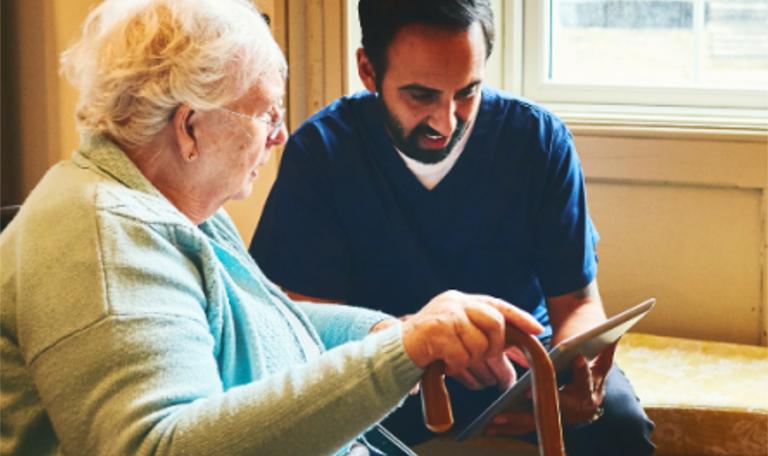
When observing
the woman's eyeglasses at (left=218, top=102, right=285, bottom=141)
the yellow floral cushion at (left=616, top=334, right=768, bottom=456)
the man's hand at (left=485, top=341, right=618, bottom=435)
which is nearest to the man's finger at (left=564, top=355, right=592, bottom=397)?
the man's hand at (left=485, top=341, right=618, bottom=435)

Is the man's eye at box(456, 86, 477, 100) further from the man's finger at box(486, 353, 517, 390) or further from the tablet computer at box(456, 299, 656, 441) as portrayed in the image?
the tablet computer at box(456, 299, 656, 441)

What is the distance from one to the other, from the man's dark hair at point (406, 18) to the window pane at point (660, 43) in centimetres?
106

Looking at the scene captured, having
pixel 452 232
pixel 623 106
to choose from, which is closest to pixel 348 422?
pixel 452 232

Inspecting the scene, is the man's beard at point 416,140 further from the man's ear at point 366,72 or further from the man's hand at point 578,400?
the man's hand at point 578,400

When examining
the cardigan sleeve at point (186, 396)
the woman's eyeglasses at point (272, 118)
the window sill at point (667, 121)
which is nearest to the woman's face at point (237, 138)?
the woman's eyeglasses at point (272, 118)

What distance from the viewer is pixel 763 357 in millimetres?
2613

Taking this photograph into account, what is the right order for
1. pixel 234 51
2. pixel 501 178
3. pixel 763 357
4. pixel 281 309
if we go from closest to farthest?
pixel 234 51 < pixel 281 309 < pixel 501 178 < pixel 763 357

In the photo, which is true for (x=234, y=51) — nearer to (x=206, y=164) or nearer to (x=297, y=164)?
(x=206, y=164)

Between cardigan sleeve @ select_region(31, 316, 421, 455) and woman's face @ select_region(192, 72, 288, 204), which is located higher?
woman's face @ select_region(192, 72, 288, 204)

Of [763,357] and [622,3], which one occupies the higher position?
[622,3]

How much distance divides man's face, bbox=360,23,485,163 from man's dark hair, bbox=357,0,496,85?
0.04ft

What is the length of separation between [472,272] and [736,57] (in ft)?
3.98

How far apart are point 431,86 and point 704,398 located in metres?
0.93

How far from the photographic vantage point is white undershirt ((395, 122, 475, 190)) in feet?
6.71
